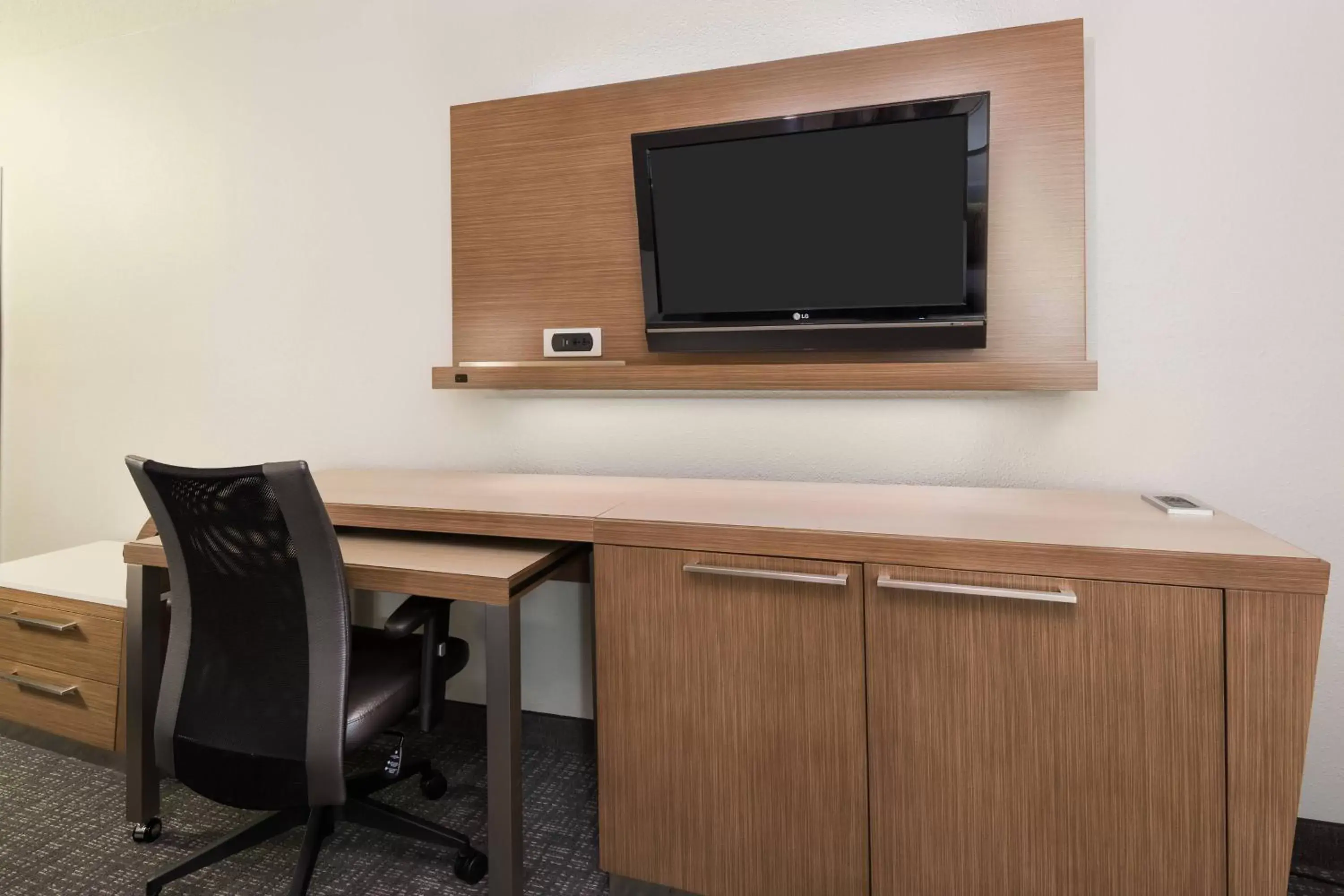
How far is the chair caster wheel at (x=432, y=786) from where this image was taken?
2104mm

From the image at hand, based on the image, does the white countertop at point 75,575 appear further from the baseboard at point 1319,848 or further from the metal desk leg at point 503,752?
the baseboard at point 1319,848

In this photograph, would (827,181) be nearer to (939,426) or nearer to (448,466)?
(939,426)

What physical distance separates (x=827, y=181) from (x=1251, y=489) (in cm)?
133

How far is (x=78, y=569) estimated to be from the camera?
2.56 m

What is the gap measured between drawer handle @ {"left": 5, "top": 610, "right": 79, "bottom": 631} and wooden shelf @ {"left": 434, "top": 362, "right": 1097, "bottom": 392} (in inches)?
55.1

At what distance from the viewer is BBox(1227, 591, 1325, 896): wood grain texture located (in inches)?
46.4

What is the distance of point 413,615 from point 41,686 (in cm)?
173

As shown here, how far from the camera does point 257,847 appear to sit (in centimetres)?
187

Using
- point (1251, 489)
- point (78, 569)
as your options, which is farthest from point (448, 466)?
point (1251, 489)

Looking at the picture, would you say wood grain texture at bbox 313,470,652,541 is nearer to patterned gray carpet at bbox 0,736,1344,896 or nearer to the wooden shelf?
the wooden shelf

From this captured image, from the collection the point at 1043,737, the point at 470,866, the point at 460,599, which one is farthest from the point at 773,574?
the point at 470,866

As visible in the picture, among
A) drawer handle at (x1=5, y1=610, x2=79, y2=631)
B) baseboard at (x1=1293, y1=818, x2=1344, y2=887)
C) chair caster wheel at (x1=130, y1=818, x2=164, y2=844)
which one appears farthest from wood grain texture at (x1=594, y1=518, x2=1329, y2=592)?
drawer handle at (x1=5, y1=610, x2=79, y2=631)

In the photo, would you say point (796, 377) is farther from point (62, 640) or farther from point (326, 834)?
point (62, 640)

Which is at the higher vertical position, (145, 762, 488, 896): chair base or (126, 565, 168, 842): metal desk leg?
(126, 565, 168, 842): metal desk leg
